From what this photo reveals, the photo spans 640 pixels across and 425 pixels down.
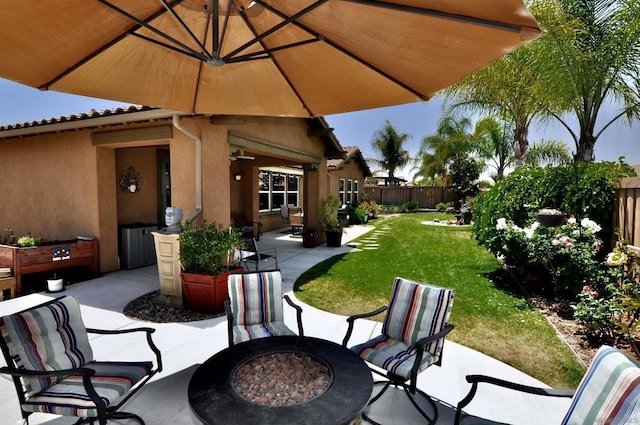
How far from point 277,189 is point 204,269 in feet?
34.3

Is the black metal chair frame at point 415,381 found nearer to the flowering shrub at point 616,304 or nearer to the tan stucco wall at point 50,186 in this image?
the flowering shrub at point 616,304

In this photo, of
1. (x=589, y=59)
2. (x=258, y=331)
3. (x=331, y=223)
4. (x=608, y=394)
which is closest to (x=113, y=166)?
(x=258, y=331)

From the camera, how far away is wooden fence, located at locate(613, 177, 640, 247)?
4.37 meters

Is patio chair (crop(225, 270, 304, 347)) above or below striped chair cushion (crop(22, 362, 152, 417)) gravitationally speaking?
above

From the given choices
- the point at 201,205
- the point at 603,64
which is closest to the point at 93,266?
the point at 201,205

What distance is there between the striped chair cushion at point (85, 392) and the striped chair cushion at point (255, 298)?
106 centimetres

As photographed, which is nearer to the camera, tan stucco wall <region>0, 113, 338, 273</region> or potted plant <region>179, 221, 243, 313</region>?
potted plant <region>179, 221, 243, 313</region>

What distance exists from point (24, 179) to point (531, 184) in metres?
12.1

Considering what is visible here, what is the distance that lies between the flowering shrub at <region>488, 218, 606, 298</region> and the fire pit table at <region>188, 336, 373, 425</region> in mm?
4420

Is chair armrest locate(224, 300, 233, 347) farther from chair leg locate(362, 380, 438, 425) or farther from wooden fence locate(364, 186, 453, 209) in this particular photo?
wooden fence locate(364, 186, 453, 209)

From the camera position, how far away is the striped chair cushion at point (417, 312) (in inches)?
125

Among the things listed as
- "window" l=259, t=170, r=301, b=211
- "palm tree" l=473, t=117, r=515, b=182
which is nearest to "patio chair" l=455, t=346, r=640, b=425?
"window" l=259, t=170, r=301, b=211

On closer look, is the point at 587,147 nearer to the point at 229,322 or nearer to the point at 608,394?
the point at 608,394

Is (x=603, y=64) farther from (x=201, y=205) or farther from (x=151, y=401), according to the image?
(x=151, y=401)
